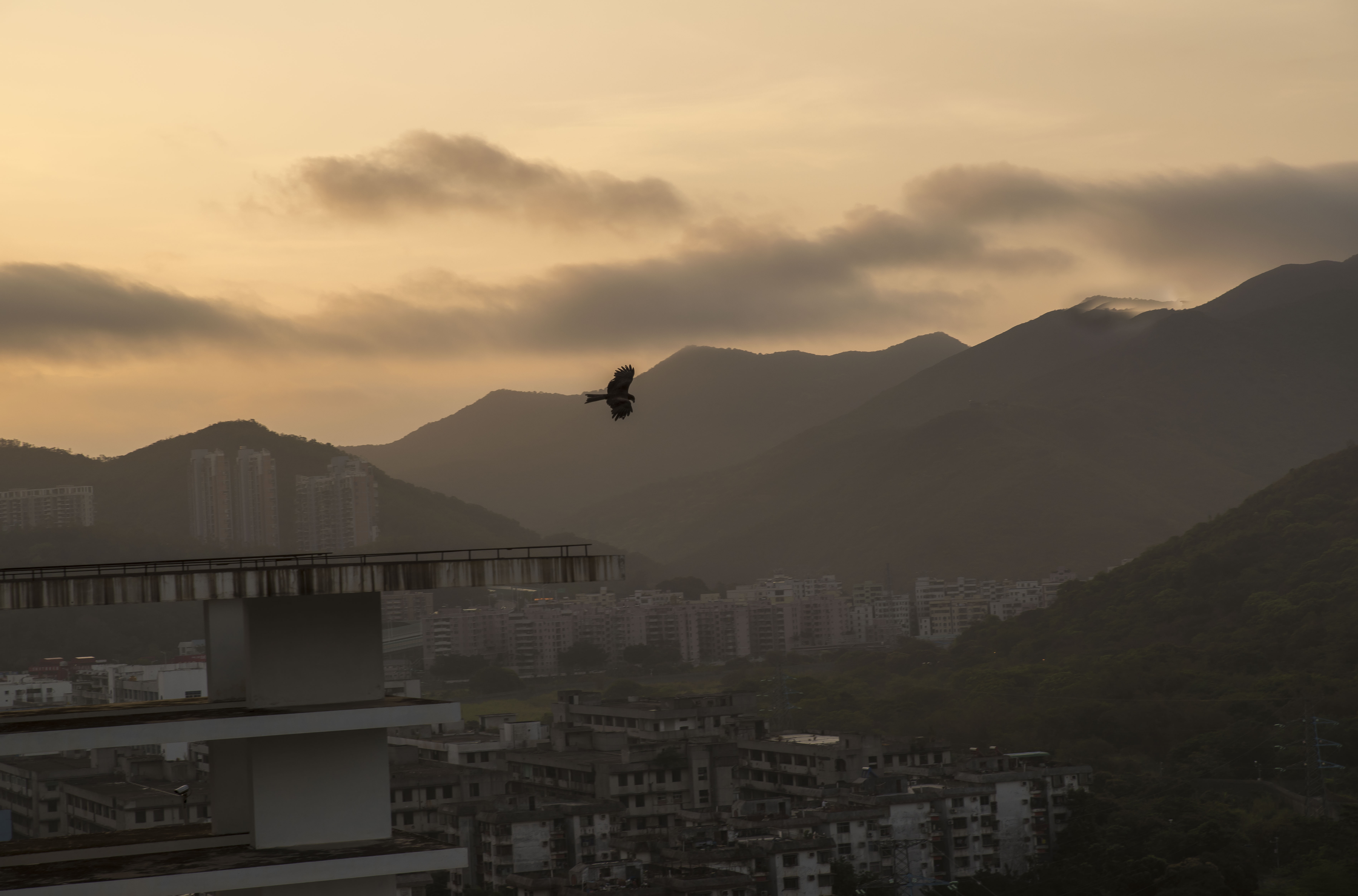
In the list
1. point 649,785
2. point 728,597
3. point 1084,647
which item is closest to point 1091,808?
point 649,785

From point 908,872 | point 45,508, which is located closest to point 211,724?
point 908,872

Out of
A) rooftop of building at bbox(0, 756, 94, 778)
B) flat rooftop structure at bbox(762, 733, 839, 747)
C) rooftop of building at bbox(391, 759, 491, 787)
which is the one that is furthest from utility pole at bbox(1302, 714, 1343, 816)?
rooftop of building at bbox(0, 756, 94, 778)

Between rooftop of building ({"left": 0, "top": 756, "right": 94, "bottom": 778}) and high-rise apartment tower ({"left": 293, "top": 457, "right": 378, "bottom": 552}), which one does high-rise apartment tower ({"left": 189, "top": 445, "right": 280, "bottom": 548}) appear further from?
rooftop of building ({"left": 0, "top": 756, "right": 94, "bottom": 778})

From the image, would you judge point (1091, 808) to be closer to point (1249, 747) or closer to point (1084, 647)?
point (1249, 747)

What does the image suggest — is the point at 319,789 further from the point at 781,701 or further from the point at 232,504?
the point at 232,504

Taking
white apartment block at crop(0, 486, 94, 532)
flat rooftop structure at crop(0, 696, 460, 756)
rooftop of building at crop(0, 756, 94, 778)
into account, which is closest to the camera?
flat rooftop structure at crop(0, 696, 460, 756)

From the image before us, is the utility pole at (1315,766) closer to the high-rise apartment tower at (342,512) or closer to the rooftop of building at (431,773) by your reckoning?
the rooftop of building at (431,773)
